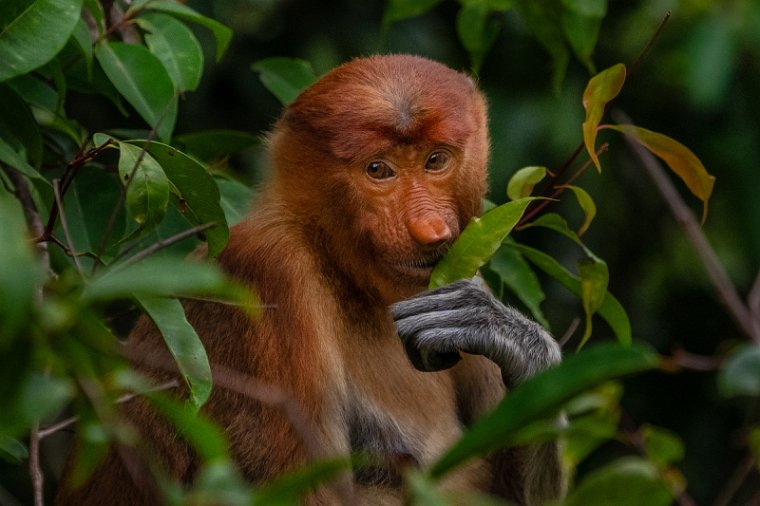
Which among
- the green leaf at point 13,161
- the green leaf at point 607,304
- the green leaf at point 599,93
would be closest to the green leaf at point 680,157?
the green leaf at point 599,93

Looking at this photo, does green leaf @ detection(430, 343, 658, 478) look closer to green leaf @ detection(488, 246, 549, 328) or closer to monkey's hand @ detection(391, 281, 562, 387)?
monkey's hand @ detection(391, 281, 562, 387)

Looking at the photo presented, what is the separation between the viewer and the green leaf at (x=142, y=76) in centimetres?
312

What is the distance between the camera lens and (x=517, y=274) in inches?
137

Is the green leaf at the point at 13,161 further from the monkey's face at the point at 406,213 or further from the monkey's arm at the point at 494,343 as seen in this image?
the monkey's arm at the point at 494,343

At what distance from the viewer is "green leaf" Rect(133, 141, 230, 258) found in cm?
267

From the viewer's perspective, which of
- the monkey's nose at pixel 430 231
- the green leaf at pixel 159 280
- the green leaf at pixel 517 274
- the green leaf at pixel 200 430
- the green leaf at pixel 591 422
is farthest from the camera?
the green leaf at pixel 517 274

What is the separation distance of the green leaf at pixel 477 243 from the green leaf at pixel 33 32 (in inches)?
37.5

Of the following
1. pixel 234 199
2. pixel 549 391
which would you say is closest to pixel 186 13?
pixel 234 199

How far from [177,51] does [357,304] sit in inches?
30.4

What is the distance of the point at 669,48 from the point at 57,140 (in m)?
3.53

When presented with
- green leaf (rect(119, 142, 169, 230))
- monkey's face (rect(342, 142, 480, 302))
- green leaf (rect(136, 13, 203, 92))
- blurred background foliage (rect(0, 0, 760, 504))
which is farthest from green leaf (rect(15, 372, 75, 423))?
blurred background foliage (rect(0, 0, 760, 504))

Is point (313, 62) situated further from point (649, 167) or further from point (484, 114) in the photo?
point (649, 167)

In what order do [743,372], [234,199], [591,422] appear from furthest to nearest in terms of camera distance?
1. [234,199]
2. [591,422]
3. [743,372]

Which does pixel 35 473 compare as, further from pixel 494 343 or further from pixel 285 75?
pixel 285 75
